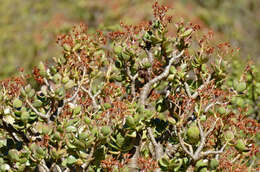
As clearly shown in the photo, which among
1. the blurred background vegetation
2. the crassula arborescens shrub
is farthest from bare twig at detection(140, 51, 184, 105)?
the blurred background vegetation

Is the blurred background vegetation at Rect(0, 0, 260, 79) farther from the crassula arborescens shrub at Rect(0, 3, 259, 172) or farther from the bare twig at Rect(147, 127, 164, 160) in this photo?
the bare twig at Rect(147, 127, 164, 160)

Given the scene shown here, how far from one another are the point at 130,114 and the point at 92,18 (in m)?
24.2

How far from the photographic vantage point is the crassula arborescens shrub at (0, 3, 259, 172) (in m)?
3.87

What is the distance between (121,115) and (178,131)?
0.63 meters

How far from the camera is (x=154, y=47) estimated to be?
479 centimetres

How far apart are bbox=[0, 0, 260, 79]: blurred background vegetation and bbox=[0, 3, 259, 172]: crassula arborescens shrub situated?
17.9 meters

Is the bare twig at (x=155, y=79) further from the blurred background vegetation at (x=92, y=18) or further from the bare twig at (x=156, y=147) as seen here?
the blurred background vegetation at (x=92, y=18)

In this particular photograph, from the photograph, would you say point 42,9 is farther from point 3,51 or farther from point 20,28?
point 3,51

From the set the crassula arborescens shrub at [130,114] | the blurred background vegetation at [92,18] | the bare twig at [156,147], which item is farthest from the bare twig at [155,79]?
the blurred background vegetation at [92,18]

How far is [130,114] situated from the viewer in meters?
4.00

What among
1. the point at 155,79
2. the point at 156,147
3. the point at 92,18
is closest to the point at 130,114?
the point at 156,147

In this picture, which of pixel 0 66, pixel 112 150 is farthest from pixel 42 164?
pixel 0 66

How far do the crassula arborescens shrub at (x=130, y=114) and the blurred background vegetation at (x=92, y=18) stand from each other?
58.8ft

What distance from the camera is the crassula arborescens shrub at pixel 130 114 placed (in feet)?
12.7
